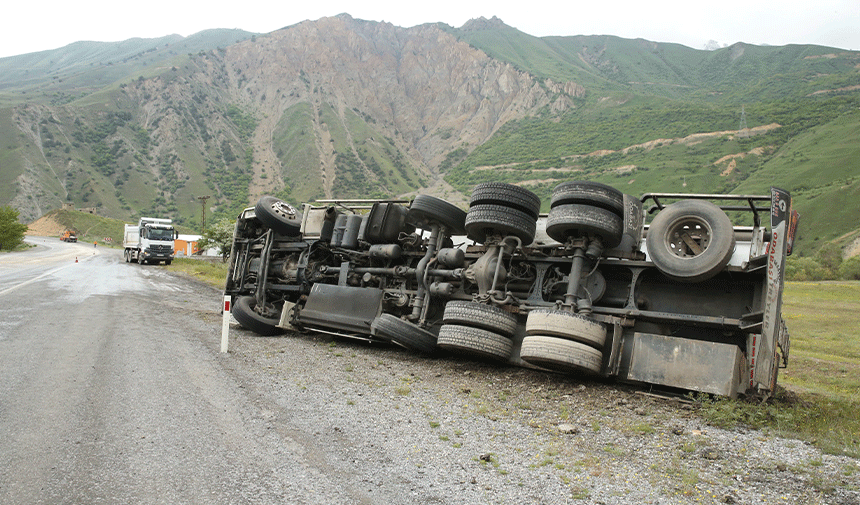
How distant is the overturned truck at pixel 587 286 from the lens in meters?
5.80

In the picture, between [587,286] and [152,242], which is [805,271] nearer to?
[587,286]

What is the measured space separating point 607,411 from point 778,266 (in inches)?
89.1

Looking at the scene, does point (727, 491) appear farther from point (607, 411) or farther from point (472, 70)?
point (472, 70)

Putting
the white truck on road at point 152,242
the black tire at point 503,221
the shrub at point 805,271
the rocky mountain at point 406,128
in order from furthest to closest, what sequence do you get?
the rocky mountain at point 406,128
the white truck on road at point 152,242
the shrub at point 805,271
the black tire at point 503,221

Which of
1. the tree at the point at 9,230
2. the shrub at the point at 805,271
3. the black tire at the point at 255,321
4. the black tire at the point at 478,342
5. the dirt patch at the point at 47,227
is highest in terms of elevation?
the shrub at the point at 805,271

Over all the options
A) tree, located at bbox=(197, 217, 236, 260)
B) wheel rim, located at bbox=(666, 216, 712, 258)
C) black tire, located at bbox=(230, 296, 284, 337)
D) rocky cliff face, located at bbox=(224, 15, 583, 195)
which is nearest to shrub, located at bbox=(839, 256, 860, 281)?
wheel rim, located at bbox=(666, 216, 712, 258)

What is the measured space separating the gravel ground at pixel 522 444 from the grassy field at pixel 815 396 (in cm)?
22

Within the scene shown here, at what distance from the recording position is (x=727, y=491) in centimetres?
347

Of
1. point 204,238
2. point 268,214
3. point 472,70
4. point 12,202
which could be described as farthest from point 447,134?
point 268,214

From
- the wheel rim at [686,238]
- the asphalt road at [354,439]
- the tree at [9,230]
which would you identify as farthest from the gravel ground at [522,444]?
the tree at [9,230]

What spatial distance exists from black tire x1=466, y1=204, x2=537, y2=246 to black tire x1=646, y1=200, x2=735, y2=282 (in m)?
1.58

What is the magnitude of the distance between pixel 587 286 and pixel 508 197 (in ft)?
4.99

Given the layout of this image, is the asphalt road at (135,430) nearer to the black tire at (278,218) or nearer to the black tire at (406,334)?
the black tire at (406,334)

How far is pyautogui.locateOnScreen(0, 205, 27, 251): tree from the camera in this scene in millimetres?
46906
